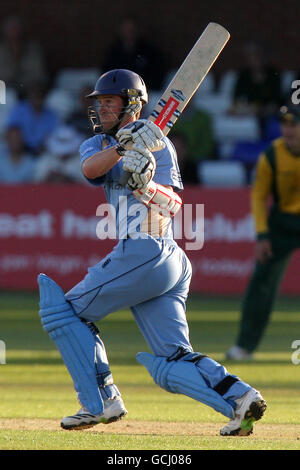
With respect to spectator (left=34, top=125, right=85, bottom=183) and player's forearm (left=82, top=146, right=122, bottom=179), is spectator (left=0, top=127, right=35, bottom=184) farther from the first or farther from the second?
player's forearm (left=82, top=146, right=122, bottom=179)

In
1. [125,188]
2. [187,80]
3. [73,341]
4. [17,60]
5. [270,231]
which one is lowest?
[73,341]

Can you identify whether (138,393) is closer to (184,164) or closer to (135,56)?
(184,164)

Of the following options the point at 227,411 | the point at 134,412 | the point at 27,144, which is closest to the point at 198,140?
the point at 27,144

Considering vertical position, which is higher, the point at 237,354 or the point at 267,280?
the point at 267,280

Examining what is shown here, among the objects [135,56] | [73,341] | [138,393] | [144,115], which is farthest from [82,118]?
[73,341]

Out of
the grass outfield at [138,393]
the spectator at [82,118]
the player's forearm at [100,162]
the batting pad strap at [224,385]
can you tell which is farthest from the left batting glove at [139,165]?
the spectator at [82,118]

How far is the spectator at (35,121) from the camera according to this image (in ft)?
48.7

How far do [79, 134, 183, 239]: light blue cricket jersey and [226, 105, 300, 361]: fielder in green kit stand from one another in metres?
3.00

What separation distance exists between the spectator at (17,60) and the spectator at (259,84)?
3.33 metres

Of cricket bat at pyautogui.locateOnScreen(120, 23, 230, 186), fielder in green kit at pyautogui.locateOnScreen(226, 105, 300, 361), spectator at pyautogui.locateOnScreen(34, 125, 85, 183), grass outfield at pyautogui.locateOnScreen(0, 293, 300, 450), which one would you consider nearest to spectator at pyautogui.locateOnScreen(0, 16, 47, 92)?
spectator at pyautogui.locateOnScreen(34, 125, 85, 183)

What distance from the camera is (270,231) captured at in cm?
849

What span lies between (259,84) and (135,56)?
190 centimetres

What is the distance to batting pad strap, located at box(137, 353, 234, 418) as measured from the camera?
16.9 feet

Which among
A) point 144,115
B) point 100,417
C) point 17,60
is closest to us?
point 100,417
